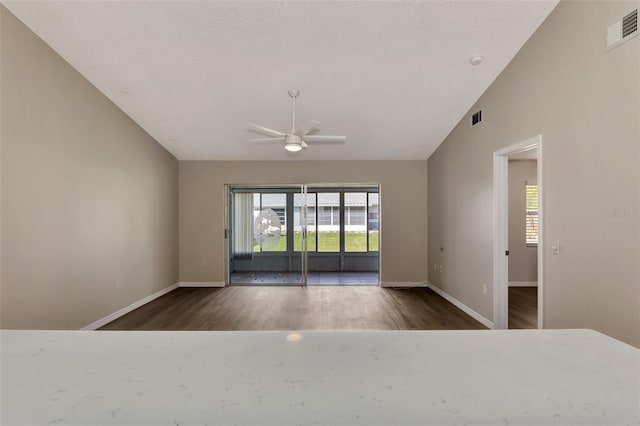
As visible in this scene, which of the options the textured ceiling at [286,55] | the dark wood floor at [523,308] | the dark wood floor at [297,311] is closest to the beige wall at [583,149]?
the textured ceiling at [286,55]

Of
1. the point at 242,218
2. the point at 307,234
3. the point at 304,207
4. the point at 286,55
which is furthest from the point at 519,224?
the point at 242,218

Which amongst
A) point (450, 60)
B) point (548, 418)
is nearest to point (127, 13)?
point (450, 60)

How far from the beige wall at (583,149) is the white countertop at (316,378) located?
77.7 inches

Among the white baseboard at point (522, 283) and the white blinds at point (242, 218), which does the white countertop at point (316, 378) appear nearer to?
the white baseboard at point (522, 283)

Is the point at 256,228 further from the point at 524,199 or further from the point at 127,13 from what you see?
the point at 524,199

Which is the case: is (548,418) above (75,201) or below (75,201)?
below

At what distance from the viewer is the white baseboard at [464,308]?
3694 millimetres

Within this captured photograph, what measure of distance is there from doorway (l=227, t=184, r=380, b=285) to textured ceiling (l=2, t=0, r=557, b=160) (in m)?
2.84

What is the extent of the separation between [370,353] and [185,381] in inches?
14.7

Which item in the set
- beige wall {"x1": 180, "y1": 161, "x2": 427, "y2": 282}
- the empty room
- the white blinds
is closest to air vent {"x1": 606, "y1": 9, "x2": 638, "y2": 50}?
the empty room

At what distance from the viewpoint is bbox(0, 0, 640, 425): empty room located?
1.76 ft

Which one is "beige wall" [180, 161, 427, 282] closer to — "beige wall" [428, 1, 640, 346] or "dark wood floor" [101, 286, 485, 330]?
"dark wood floor" [101, 286, 485, 330]

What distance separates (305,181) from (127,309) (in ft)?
11.6

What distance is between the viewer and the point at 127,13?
2623 millimetres
